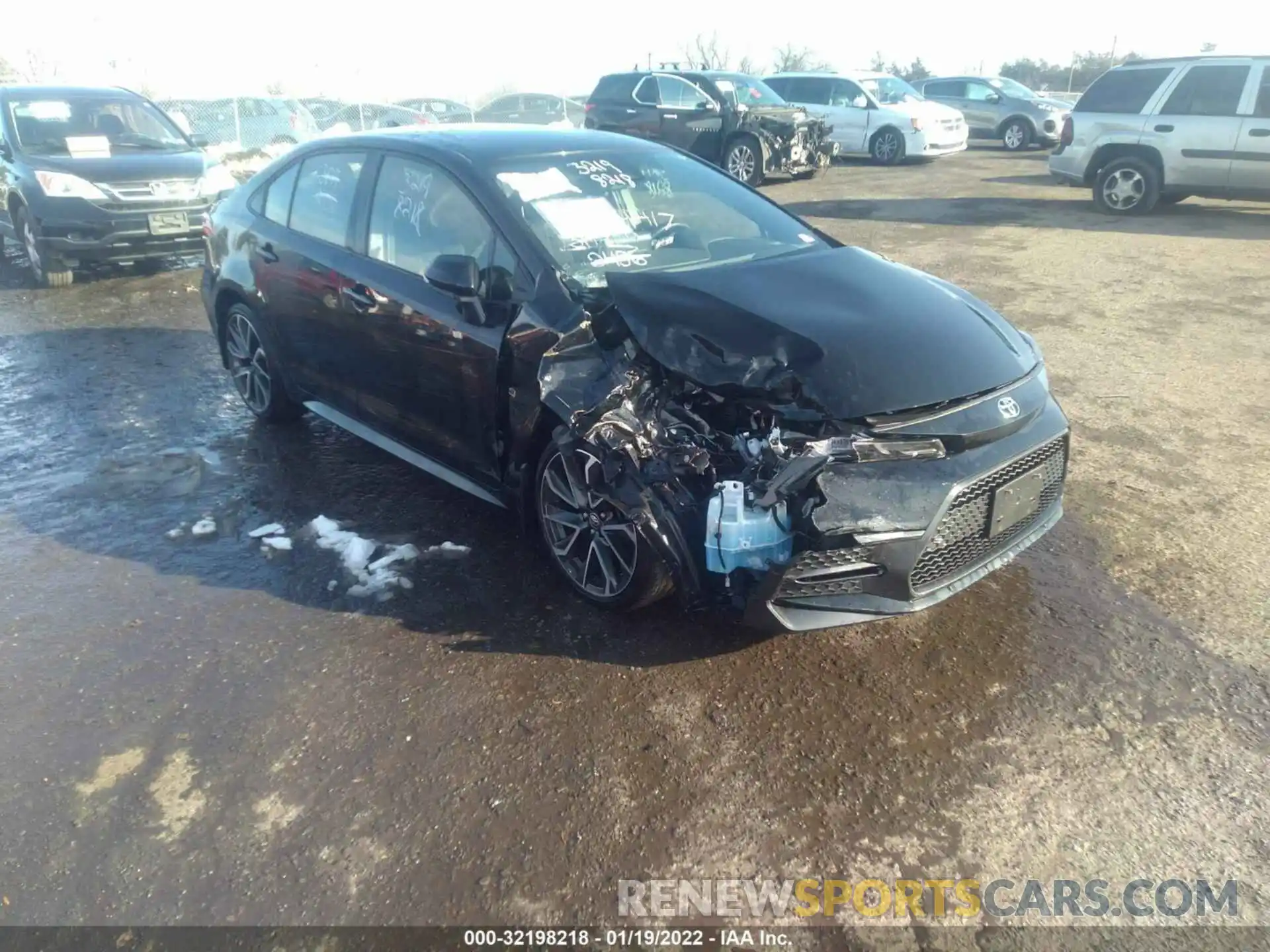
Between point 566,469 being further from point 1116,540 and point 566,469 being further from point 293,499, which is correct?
point 1116,540

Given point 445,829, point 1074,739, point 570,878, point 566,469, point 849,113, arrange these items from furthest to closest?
point 849,113, point 566,469, point 1074,739, point 445,829, point 570,878

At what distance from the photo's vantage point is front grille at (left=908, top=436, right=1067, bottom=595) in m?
3.07

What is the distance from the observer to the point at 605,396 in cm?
331

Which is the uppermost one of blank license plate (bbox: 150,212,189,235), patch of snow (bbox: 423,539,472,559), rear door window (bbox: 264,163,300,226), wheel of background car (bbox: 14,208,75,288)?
rear door window (bbox: 264,163,300,226)

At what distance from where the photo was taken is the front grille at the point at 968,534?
3.07 metres

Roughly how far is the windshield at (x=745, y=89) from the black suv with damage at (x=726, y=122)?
15 millimetres

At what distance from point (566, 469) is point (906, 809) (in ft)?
5.51

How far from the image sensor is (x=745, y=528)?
2.96m

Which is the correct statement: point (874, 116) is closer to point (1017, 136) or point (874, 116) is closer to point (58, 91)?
point (1017, 136)

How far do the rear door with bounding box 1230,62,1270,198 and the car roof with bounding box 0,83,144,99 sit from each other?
1252cm

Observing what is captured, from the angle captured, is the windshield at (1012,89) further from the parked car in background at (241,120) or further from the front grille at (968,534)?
the front grille at (968,534)

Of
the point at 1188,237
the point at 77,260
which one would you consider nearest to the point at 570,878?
the point at 77,260

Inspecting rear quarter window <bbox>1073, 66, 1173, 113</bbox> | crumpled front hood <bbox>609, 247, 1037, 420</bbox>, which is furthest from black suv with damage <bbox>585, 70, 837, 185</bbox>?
crumpled front hood <bbox>609, 247, 1037, 420</bbox>

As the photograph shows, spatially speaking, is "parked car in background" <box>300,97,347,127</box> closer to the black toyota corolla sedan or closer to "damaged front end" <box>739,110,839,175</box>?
"damaged front end" <box>739,110,839,175</box>
